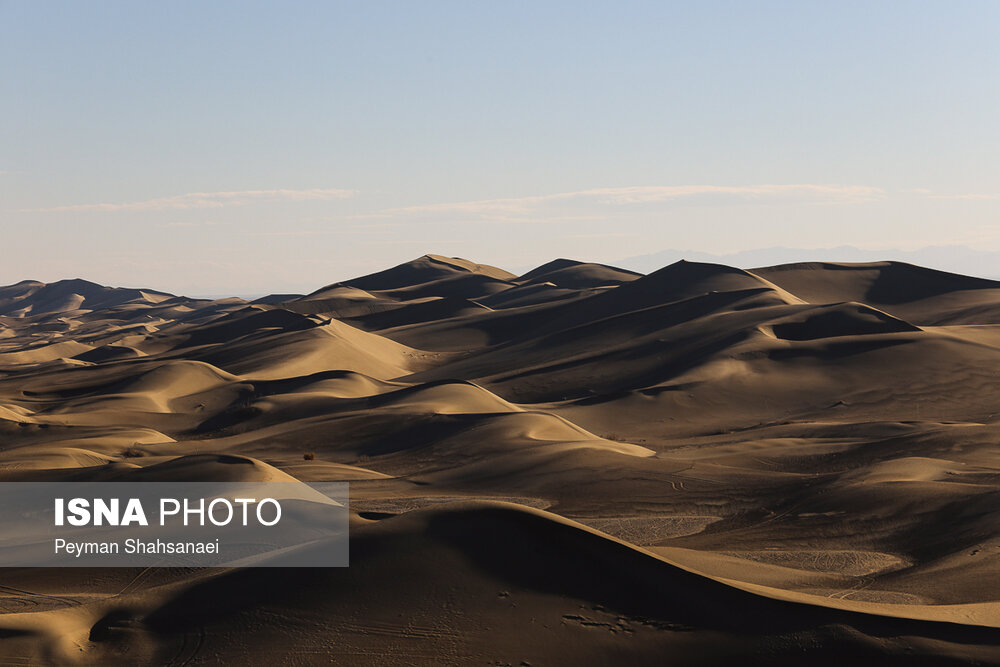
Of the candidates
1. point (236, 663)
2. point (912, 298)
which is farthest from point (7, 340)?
point (236, 663)

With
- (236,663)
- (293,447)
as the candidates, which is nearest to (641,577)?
(236,663)

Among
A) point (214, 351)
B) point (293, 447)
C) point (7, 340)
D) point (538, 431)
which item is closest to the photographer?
point (538, 431)

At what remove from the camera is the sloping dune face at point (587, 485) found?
456 inches

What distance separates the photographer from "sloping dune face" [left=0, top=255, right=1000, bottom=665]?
1159cm

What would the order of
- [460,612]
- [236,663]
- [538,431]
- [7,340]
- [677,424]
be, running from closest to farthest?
[236,663] < [460,612] < [538,431] < [677,424] < [7,340]

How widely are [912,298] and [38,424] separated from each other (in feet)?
189

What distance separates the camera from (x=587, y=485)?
2378 cm

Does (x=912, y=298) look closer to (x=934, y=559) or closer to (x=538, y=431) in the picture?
(x=538, y=431)

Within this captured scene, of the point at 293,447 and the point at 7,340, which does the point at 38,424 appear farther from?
the point at 7,340

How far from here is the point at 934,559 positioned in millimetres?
16328

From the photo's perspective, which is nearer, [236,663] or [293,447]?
[236,663]

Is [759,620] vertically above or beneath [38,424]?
above

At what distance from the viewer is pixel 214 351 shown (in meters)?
70.8

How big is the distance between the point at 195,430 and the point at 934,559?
32887 millimetres
